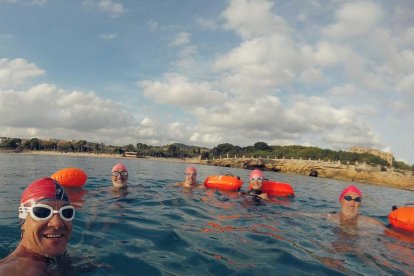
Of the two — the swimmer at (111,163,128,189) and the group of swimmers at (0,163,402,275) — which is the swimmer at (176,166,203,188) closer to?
the swimmer at (111,163,128,189)

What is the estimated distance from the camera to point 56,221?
3561mm

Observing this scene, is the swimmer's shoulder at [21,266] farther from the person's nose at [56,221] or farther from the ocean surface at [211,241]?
the ocean surface at [211,241]

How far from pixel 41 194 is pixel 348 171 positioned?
62039 millimetres

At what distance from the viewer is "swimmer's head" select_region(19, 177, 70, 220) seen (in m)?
3.62

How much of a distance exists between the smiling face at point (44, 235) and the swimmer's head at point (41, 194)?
8cm

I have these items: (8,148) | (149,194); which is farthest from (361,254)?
(8,148)

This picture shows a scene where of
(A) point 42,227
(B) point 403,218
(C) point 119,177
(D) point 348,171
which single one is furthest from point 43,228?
(D) point 348,171

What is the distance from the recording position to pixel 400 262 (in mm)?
6051

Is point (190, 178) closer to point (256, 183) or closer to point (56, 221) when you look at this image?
point (256, 183)

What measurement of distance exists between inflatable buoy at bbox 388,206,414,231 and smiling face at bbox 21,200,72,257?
30.3 ft

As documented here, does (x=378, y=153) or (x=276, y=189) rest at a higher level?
(x=378, y=153)

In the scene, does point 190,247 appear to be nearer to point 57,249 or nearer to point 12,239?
point 57,249

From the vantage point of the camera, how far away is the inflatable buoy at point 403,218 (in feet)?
28.6

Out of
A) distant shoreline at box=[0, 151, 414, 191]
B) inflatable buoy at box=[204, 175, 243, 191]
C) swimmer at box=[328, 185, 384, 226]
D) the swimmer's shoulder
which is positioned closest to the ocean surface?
swimmer at box=[328, 185, 384, 226]
